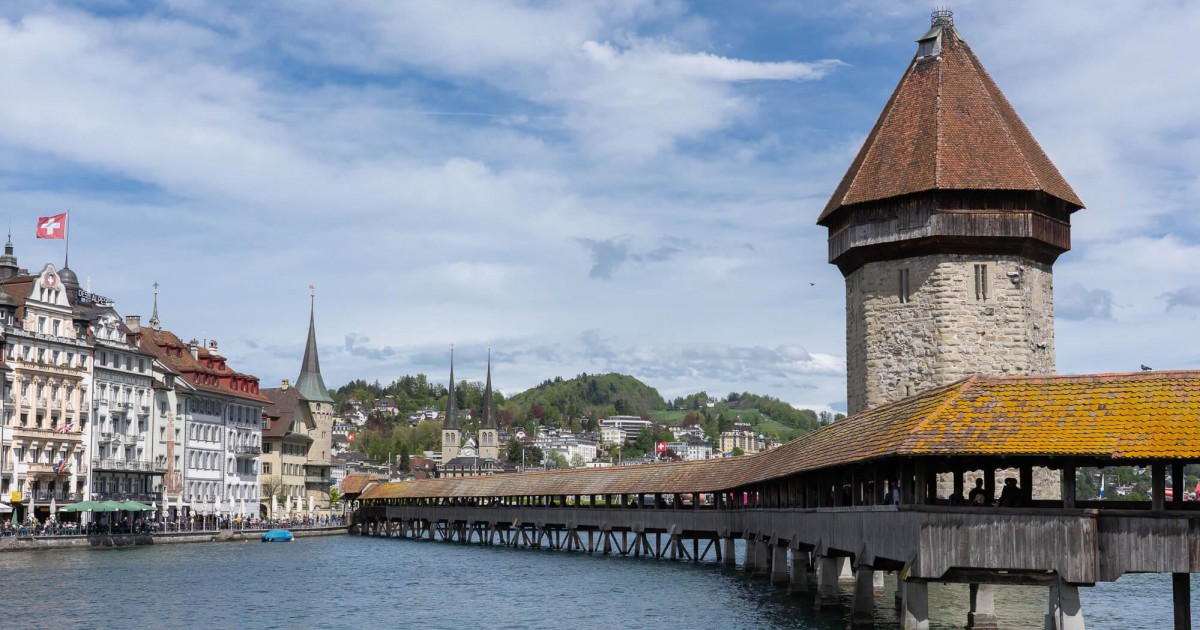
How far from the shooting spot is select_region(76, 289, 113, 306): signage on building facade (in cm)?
7169

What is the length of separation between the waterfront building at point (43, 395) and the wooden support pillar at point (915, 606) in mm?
50038

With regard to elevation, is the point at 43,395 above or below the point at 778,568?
above

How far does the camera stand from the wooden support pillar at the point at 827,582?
93.8ft

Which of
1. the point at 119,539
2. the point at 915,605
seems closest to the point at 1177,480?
the point at 915,605

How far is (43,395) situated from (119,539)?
9032 millimetres

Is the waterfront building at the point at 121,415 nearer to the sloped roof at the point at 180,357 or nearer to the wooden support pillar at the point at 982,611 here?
the sloped roof at the point at 180,357

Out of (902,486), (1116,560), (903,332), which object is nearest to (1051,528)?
(1116,560)

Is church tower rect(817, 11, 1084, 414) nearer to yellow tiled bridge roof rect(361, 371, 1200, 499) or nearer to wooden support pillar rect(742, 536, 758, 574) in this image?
wooden support pillar rect(742, 536, 758, 574)

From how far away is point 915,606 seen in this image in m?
19.9

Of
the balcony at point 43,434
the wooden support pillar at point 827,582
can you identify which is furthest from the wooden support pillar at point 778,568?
the balcony at point 43,434

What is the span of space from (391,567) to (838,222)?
21695mm

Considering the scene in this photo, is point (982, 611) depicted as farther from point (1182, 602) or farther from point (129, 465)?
point (129, 465)

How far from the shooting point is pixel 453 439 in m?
185

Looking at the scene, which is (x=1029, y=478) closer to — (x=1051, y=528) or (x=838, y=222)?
(x=1051, y=528)
